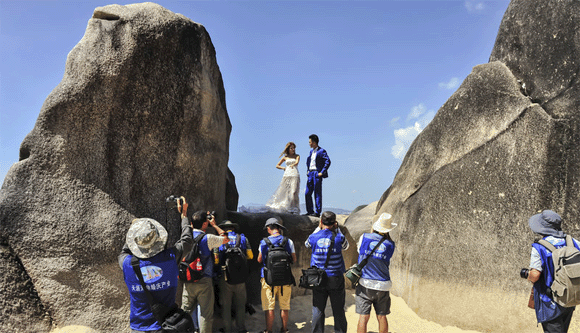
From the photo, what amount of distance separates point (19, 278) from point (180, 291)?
6.21 feet

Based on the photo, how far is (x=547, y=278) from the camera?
377cm

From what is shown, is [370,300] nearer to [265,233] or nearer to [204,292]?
[204,292]

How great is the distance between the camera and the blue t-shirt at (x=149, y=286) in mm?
3227

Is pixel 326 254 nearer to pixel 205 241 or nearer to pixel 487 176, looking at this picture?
pixel 205 241

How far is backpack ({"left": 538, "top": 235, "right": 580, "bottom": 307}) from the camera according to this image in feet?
11.7

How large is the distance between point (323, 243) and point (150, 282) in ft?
7.13

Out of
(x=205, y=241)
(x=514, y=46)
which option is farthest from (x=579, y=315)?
(x=205, y=241)

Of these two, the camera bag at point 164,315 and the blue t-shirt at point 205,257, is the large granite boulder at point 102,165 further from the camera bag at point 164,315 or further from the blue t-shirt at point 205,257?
the camera bag at point 164,315

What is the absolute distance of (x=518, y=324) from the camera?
5.75 meters

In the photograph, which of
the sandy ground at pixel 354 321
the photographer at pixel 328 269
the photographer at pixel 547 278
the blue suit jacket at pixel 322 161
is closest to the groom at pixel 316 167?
the blue suit jacket at pixel 322 161

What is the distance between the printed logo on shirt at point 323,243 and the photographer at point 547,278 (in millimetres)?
1929

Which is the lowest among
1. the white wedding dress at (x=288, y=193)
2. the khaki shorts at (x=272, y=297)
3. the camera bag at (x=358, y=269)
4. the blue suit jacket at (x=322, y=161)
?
the khaki shorts at (x=272, y=297)

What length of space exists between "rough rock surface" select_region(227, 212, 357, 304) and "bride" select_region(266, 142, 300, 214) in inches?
30.0

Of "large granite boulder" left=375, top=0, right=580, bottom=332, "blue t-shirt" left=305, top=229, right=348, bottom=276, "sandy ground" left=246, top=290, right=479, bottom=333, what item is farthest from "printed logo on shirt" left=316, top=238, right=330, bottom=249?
"large granite boulder" left=375, top=0, right=580, bottom=332
